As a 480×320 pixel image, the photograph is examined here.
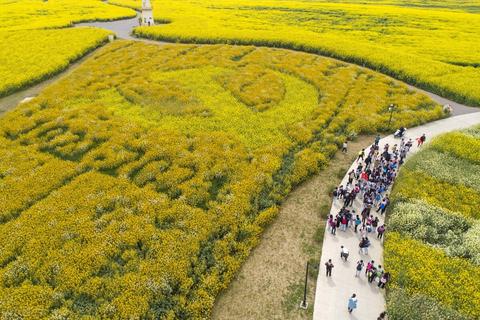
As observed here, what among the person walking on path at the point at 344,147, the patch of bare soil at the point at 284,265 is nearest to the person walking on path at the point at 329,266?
the patch of bare soil at the point at 284,265

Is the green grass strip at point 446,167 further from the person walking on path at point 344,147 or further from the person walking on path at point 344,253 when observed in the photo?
the person walking on path at point 344,253

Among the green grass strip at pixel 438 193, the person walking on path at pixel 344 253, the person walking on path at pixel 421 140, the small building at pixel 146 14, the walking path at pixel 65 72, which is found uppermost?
the small building at pixel 146 14

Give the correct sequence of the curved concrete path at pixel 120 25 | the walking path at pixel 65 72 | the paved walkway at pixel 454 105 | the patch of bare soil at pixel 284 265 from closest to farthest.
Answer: the patch of bare soil at pixel 284 265 < the walking path at pixel 65 72 < the paved walkway at pixel 454 105 < the curved concrete path at pixel 120 25

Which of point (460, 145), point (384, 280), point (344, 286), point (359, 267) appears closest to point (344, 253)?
point (359, 267)

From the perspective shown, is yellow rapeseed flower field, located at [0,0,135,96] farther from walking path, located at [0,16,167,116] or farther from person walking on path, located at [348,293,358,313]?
person walking on path, located at [348,293,358,313]

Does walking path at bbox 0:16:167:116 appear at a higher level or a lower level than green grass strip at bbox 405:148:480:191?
higher

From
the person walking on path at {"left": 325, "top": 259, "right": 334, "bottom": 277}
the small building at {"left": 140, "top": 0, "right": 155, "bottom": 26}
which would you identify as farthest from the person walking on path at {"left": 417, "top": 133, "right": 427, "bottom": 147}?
the small building at {"left": 140, "top": 0, "right": 155, "bottom": 26}
